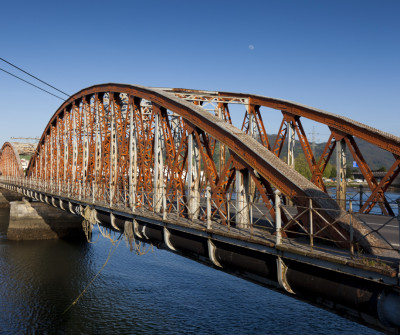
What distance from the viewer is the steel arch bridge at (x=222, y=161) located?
32.1 ft

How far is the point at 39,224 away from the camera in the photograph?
39.7 metres

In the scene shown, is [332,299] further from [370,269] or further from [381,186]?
[381,186]

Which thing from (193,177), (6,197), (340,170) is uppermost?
(340,170)

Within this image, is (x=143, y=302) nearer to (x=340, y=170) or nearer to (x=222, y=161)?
(x=222, y=161)

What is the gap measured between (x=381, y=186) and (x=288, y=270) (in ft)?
24.1

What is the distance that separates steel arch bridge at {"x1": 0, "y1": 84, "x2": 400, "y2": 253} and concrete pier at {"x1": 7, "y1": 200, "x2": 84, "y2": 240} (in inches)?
508

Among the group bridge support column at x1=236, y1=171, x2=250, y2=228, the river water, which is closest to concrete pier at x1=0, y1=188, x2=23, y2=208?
the river water

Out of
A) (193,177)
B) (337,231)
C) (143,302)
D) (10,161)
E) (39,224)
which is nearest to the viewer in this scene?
(337,231)

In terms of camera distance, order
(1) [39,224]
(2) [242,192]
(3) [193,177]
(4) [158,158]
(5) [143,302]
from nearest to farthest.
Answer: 1. (2) [242,192]
2. (3) [193,177]
3. (4) [158,158]
4. (5) [143,302]
5. (1) [39,224]

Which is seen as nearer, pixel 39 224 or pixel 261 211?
pixel 261 211

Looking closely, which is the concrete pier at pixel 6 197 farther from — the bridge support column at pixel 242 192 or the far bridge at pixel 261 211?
the bridge support column at pixel 242 192

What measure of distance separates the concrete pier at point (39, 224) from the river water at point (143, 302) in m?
7.65

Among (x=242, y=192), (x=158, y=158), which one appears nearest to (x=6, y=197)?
(x=158, y=158)

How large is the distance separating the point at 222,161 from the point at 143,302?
946 cm
